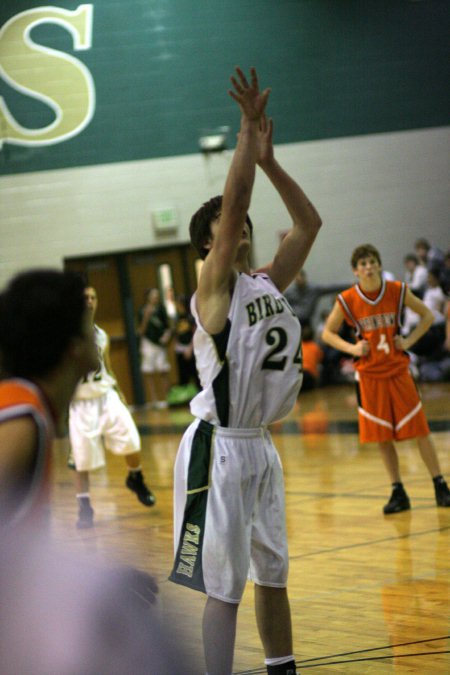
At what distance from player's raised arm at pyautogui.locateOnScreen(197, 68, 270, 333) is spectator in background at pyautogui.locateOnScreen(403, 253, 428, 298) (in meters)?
11.2

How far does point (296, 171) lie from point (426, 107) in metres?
2.27

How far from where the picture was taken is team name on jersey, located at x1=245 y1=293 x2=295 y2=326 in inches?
118

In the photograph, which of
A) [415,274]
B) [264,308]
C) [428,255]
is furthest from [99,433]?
[428,255]

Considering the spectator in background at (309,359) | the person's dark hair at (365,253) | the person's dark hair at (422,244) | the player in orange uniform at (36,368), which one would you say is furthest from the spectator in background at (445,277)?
the player in orange uniform at (36,368)

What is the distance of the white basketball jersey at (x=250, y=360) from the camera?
2.98 meters

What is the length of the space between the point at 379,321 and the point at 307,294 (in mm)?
8950

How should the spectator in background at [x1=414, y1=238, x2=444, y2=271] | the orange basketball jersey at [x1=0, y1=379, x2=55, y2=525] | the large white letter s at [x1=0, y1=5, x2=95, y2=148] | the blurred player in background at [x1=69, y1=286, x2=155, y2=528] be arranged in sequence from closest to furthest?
the orange basketball jersey at [x1=0, y1=379, x2=55, y2=525], the blurred player in background at [x1=69, y1=286, x2=155, y2=528], the spectator in background at [x1=414, y1=238, x2=444, y2=271], the large white letter s at [x1=0, y1=5, x2=95, y2=148]

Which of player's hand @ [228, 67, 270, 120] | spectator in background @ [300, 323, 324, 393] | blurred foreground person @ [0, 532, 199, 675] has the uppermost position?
player's hand @ [228, 67, 270, 120]

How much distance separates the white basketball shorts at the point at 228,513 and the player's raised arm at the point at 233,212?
381mm

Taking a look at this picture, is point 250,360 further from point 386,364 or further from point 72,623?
point 386,364

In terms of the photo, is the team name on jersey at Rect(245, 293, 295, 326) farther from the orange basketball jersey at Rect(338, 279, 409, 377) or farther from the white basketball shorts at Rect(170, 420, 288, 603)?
the orange basketball jersey at Rect(338, 279, 409, 377)

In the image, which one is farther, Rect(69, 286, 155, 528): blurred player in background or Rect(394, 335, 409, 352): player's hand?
Rect(69, 286, 155, 528): blurred player in background

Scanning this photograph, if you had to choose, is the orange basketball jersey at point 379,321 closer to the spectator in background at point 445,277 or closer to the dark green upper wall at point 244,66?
the spectator in background at point 445,277

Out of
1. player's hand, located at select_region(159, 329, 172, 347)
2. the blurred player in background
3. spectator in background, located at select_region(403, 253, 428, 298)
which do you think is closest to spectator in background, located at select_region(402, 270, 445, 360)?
spectator in background, located at select_region(403, 253, 428, 298)
